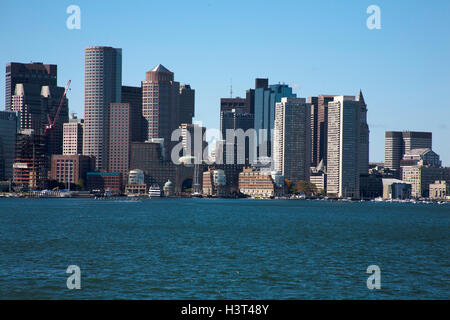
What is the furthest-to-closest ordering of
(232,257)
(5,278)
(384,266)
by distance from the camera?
(232,257) < (384,266) < (5,278)

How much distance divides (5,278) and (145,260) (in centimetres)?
1343

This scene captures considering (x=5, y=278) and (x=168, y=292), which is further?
(x=5, y=278)

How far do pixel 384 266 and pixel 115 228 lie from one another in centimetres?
4735

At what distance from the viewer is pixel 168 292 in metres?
42.5

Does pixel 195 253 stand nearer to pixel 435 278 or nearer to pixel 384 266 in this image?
pixel 384 266

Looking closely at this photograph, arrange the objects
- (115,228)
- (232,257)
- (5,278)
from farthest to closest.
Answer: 1. (115,228)
2. (232,257)
3. (5,278)

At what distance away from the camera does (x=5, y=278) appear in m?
46.3

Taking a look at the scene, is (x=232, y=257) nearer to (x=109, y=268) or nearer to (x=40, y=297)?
(x=109, y=268)

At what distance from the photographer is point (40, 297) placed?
4072cm
